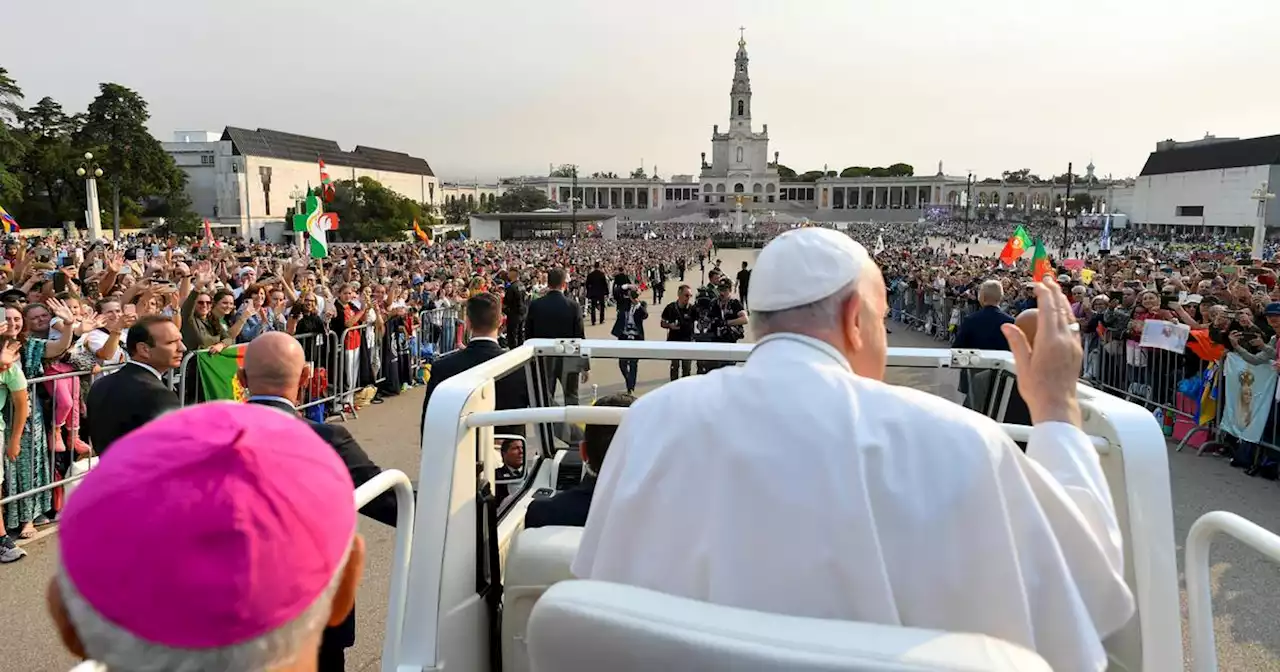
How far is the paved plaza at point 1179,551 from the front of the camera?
4.38m

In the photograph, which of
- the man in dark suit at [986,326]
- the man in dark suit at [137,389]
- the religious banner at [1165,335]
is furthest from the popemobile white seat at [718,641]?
the religious banner at [1165,335]

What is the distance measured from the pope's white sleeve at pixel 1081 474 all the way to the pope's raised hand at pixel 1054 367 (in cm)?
4

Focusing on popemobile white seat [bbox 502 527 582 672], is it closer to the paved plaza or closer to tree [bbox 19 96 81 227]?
the paved plaza

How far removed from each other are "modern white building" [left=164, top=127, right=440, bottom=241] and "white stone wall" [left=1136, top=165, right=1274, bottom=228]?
332 feet

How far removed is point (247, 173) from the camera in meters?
92.5

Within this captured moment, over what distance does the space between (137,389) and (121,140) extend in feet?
251

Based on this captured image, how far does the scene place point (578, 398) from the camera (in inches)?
156

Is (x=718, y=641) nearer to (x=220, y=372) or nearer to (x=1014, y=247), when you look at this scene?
(x=220, y=372)

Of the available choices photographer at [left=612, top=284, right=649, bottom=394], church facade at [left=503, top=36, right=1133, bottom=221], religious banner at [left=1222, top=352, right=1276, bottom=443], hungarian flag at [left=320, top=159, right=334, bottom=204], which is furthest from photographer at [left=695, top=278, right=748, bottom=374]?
church facade at [left=503, top=36, right=1133, bottom=221]

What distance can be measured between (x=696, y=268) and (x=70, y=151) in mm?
51364

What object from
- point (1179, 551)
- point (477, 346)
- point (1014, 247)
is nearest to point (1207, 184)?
point (1014, 247)

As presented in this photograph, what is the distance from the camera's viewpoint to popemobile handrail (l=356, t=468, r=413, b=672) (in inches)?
95.9

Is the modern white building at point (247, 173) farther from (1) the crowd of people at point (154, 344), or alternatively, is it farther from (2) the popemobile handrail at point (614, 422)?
(2) the popemobile handrail at point (614, 422)

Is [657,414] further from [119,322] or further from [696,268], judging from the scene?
[696,268]
